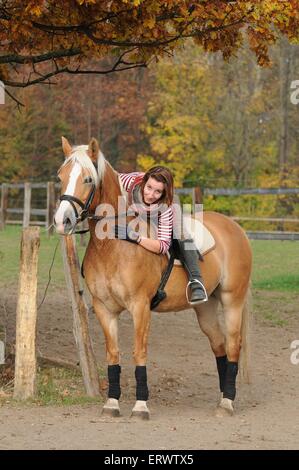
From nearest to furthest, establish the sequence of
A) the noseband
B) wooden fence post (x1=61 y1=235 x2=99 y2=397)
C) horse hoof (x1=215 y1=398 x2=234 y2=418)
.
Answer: the noseband < horse hoof (x1=215 y1=398 x2=234 y2=418) < wooden fence post (x1=61 y1=235 x2=99 y2=397)

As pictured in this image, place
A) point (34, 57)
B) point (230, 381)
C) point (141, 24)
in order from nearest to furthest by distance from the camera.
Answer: point (230, 381) → point (141, 24) → point (34, 57)

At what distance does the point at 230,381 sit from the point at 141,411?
1.07 meters

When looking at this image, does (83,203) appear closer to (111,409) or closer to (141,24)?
(111,409)

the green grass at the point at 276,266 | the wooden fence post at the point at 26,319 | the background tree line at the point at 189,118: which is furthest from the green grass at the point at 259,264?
the background tree line at the point at 189,118

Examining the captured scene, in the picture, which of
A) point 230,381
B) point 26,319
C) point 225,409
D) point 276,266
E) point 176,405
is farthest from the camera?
point 276,266

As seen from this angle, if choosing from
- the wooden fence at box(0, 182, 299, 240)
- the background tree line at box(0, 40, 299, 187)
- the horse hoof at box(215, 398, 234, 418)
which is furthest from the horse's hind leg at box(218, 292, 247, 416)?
the background tree line at box(0, 40, 299, 187)

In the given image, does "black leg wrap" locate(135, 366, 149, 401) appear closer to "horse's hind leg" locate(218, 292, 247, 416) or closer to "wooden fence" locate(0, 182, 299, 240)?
"horse's hind leg" locate(218, 292, 247, 416)

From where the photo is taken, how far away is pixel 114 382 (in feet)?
24.6

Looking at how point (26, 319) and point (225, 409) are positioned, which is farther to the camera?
point (26, 319)

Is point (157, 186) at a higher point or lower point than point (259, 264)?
higher

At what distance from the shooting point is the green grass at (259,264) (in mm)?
18109

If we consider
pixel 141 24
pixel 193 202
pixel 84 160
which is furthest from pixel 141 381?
pixel 193 202

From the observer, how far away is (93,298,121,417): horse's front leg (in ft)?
24.2

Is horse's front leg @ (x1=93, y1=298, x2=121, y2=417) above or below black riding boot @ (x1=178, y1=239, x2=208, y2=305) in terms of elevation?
→ below
